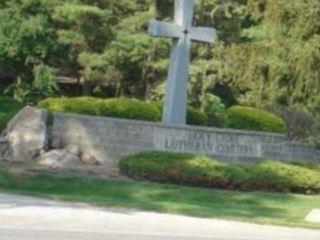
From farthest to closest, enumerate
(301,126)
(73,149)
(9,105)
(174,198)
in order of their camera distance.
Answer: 1. (9,105)
2. (301,126)
3. (73,149)
4. (174,198)

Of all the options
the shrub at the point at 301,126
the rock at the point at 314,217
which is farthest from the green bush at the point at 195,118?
the rock at the point at 314,217

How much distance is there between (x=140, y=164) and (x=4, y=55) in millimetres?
23776

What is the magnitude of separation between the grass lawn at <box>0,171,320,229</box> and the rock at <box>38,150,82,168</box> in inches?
82.6

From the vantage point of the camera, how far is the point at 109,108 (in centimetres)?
2480

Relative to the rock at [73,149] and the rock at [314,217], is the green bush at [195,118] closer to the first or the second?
the rock at [73,149]

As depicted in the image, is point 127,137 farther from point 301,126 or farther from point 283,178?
point 301,126

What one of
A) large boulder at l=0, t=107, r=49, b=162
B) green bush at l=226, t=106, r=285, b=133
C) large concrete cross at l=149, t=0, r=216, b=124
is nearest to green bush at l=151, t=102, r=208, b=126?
green bush at l=226, t=106, r=285, b=133

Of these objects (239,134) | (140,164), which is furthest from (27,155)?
(239,134)

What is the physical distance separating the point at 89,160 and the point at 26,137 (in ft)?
5.83

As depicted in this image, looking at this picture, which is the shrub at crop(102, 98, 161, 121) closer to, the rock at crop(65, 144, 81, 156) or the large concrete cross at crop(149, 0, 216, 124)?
the large concrete cross at crop(149, 0, 216, 124)

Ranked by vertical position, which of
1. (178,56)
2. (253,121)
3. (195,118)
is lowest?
(195,118)

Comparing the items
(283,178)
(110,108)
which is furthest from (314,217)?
(110,108)

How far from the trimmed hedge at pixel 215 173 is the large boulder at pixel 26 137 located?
9.13 feet

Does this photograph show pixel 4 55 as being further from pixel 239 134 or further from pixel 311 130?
pixel 239 134
